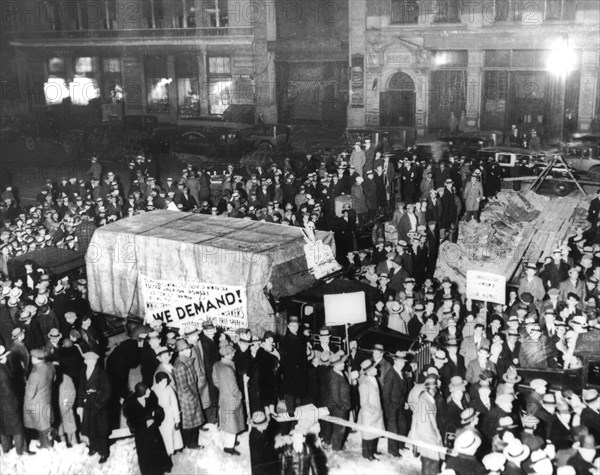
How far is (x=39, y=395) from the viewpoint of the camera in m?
10.1

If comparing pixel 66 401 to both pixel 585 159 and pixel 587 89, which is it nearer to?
pixel 585 159

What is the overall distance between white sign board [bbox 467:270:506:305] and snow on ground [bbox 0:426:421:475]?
11.8ft

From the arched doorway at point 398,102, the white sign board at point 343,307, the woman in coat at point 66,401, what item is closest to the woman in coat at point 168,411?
the woman in coat at point 66,401

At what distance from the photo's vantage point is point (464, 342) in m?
11.2

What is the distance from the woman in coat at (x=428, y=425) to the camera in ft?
30.1

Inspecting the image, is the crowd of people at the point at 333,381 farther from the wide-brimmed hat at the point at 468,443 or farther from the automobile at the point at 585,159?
the automobile at the point at 585,159

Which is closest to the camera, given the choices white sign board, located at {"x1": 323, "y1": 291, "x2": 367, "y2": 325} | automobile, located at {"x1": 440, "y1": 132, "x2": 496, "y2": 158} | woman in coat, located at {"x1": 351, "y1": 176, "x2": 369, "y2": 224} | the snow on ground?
the snow on ground

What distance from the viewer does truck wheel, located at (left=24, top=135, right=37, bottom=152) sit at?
3738cm

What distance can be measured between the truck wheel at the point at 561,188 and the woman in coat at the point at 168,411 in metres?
16.5

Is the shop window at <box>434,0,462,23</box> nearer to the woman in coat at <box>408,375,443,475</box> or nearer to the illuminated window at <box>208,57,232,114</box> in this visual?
the illuminated window at <box>208,57,232,114</box>

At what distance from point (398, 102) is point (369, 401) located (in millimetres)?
30610

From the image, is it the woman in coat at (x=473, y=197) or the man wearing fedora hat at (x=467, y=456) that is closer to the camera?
the man wearing fedora hat at (x=467, y=456)

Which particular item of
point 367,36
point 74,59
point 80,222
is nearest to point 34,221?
point 80,222

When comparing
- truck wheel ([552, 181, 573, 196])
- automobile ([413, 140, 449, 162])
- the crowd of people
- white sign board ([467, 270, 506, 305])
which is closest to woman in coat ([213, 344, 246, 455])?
the crowd of people
